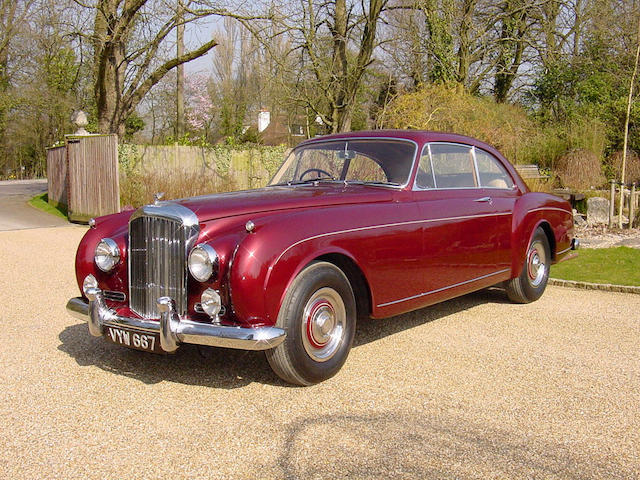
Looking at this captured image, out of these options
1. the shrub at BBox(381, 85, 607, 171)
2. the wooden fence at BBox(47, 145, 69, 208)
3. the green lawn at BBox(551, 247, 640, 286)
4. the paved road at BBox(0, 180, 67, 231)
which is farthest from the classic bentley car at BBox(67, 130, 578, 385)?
the wooden fence at BBox(47, 145, 69, 208)

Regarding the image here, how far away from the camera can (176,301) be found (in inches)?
155

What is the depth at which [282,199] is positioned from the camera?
443cm

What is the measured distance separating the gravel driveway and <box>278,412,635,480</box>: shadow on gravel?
0.01m

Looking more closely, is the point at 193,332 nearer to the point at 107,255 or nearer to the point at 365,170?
the point at 107,255

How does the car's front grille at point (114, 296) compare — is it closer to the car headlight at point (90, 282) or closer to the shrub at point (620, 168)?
the car headlight at point (90, 282)

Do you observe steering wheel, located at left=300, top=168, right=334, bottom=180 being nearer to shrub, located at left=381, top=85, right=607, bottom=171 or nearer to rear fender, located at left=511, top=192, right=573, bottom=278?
rear fender, located at left=511, top=192, right=573, bottom=278

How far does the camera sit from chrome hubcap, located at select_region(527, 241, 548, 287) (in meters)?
6.53

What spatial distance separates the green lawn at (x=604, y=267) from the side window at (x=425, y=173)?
3.45 meters

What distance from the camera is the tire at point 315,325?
382cm

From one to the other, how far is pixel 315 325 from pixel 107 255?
1555mm

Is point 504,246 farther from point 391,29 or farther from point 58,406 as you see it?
point 391,29

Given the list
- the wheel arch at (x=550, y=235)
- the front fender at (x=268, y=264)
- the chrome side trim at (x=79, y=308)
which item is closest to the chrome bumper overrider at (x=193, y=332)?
the front fender at (x=268, y=264)

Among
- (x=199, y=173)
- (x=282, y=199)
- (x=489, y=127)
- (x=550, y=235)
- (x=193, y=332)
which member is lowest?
(x=193, y=332)

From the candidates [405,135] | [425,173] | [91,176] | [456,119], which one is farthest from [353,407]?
[456,119]
